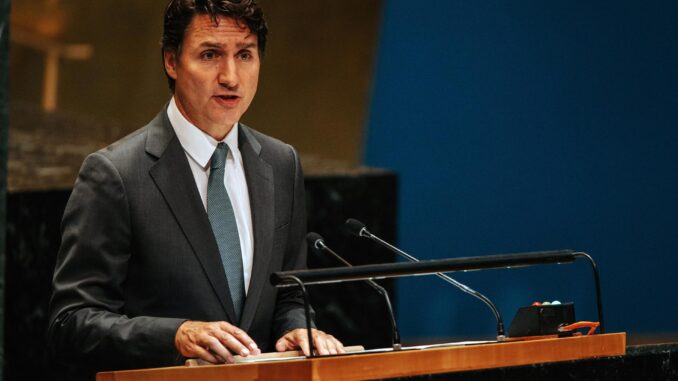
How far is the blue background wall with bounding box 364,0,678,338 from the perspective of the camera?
18.4 ft

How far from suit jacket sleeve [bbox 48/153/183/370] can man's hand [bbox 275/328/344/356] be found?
222mm

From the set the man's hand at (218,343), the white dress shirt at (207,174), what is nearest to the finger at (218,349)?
the man's hand at (218,343)

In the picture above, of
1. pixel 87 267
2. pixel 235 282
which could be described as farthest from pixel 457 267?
pixel 87 267

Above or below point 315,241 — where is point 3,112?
above

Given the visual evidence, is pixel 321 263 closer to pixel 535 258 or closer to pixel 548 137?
pixel 548 137

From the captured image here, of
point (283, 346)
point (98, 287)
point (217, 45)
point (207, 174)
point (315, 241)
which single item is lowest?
point (283, 346)

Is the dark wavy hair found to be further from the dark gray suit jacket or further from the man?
the dark gray suit jacket

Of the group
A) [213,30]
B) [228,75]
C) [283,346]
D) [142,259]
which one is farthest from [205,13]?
[283,346]

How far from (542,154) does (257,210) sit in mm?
3077

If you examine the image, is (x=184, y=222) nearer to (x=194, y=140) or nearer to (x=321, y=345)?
(x=194, y=140)

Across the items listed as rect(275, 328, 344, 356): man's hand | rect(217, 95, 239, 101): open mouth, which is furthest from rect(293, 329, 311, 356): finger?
rect(217, 95, 239, 101): open mouth

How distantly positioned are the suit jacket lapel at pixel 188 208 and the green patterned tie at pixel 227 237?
1.0 inches

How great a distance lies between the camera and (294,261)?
292 centimetres

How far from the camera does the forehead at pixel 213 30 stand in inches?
107
